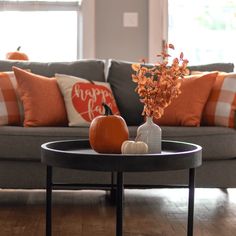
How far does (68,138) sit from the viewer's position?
11.6 feet

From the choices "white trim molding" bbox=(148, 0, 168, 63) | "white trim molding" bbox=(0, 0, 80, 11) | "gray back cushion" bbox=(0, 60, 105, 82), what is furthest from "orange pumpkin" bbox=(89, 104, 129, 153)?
"white trim molding" bbox=(0, 0, 80, 11)

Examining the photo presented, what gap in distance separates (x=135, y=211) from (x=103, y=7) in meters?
2.59

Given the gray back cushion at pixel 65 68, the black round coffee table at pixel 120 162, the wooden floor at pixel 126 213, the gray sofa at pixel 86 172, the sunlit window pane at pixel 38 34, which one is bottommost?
the wooden floor at pixel 126 213

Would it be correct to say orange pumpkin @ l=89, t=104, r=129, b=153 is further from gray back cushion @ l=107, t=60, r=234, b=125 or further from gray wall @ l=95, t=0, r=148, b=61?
gray wall @ l=95, t=0, r=148, b=61

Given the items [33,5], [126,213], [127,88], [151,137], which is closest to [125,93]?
[127,88]

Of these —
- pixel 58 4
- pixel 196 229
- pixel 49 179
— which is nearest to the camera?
pixel 49 179

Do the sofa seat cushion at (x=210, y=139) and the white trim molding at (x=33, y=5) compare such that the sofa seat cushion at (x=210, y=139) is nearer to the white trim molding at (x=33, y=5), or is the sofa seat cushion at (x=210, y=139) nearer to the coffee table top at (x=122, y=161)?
the coffee table top at (x=122, y=161)

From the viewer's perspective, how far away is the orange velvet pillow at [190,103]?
3.84m

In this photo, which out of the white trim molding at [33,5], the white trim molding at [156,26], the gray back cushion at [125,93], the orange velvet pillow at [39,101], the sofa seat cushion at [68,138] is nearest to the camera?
the sofa seat cushion at [68,138]

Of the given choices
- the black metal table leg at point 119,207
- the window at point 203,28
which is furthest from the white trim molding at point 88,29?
the black metal table leg at point 119,207

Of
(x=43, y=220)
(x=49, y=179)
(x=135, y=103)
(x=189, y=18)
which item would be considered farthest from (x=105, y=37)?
(x=49, y=179)

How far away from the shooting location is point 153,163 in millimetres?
2229

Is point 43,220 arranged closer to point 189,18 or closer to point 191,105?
point 191,105

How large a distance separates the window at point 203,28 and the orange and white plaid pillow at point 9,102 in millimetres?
2149
